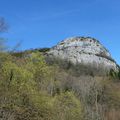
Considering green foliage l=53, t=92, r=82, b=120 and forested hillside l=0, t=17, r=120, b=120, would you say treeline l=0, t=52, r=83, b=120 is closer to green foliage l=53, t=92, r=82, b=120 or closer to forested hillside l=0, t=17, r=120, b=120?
forested hillside l=0, t=17, r=120, b=120

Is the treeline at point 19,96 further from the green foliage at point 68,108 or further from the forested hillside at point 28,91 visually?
the green foliage at point 68,108

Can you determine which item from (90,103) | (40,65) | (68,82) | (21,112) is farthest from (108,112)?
(21,112)

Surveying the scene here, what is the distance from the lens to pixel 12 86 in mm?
24562

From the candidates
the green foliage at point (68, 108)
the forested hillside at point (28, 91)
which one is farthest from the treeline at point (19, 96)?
the green foliage at point (68, 108)

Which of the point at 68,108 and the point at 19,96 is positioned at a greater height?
the point at 19,96

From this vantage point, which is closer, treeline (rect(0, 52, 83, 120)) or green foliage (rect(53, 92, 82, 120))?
treeline (rect(0, 52, 83, 120))

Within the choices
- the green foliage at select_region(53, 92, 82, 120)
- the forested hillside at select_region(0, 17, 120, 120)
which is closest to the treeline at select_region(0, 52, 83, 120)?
the forested hillside at select_region(0, 17, 120, 120)

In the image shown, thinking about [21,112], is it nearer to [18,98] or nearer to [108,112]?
[18,98]

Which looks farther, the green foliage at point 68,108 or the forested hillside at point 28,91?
the green foliage at point 68,108

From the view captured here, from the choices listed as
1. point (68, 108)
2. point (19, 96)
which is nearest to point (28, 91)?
point (19, 96)

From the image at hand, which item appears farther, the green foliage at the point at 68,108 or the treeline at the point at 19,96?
the green foliage at the point at 68,108

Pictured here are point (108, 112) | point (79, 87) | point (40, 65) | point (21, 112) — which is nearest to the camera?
point (21, 112)

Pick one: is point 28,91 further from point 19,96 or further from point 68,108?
point 68,108

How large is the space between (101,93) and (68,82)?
9.91 metres
